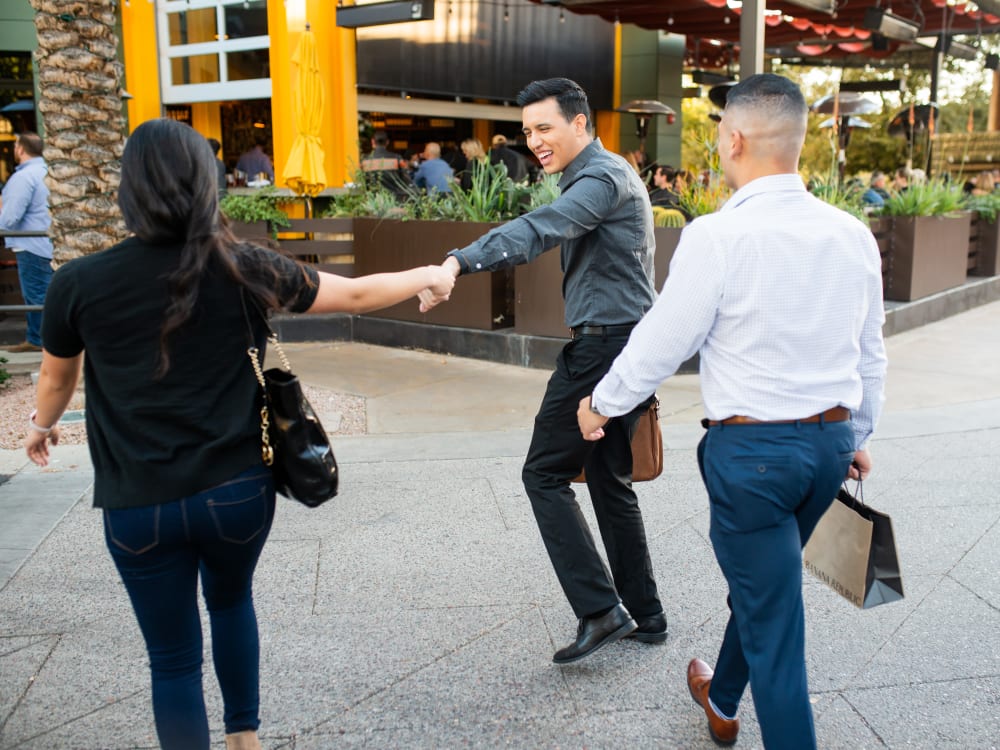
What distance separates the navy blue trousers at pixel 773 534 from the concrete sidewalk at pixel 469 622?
62cm

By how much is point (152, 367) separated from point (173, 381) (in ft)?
0.18

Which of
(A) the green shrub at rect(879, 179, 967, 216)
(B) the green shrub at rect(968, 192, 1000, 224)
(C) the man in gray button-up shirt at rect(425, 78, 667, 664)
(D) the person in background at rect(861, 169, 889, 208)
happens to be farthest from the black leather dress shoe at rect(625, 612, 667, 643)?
(B) the green shrub at rect(968, 192, 1000, 224)

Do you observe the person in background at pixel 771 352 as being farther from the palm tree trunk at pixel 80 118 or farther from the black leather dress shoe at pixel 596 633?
the palm tree trunk at pixel 80 118

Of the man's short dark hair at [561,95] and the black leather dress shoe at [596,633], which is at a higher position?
the man's short dark hair at [561,95]

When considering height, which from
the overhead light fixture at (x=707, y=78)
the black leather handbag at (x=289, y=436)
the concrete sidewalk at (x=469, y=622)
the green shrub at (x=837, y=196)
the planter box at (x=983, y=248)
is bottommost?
the concrete sidewalk at (x=469, y=622)

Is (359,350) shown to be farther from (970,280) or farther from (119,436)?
(970,280)

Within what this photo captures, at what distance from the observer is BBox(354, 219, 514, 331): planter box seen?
8.94m

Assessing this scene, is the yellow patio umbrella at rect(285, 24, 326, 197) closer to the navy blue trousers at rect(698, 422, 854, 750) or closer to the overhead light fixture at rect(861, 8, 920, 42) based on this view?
the overhead light fixture at rect(861, 8, 920, 42)

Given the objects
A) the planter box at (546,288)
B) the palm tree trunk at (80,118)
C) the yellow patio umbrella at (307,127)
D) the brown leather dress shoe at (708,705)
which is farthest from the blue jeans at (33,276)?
the brown leather dress shoe at (708,705)

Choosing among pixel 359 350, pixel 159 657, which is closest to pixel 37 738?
pixel 159 657

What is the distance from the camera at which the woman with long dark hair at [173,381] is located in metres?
2.22

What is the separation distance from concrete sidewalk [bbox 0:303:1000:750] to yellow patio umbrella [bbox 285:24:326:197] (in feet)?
18.5

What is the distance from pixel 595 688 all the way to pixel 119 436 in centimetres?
180

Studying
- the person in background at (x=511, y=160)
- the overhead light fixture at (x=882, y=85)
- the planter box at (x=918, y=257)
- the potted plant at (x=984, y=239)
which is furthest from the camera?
the overhead light fixture at (x=882, y=85)
